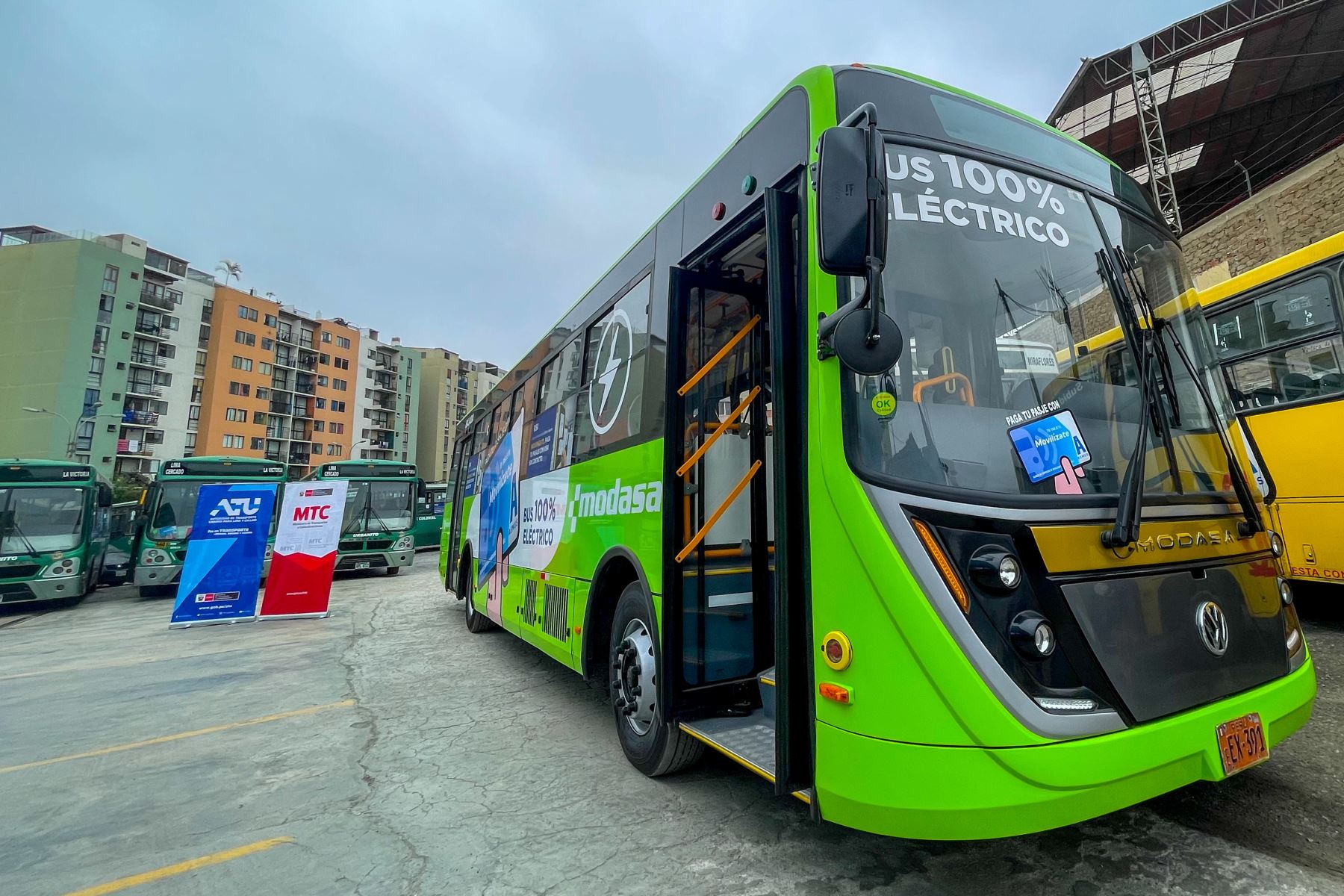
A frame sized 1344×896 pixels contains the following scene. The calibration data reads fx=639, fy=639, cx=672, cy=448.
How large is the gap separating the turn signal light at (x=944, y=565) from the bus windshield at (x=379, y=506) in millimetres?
17586

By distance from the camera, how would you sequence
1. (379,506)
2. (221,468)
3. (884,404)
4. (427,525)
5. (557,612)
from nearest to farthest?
(884,404)
(557,612)
(221,468)
(379,506)
(427,525)

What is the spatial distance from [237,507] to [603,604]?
9.16 metres

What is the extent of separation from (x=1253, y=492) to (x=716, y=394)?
2591mm

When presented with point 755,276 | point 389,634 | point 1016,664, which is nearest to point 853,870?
point 1016,664

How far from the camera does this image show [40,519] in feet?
44.9

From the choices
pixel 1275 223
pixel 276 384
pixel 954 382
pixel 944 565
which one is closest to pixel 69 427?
pixel 276 384

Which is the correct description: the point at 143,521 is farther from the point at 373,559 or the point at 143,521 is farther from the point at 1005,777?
the point at 1005,777

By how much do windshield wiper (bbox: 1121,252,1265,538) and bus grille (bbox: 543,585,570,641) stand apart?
3.96m

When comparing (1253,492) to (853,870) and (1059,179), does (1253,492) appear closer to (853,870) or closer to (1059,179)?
(1059,179)

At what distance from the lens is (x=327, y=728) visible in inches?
197

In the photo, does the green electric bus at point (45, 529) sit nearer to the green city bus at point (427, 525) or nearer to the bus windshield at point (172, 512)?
the bus windshield at point (172, 512)

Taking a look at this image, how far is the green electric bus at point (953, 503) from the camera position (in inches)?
80.7

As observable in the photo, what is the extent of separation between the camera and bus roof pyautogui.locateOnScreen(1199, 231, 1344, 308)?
5.45 meters

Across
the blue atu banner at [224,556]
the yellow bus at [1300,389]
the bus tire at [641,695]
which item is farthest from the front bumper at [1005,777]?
the blue atu banner at [224,556]
